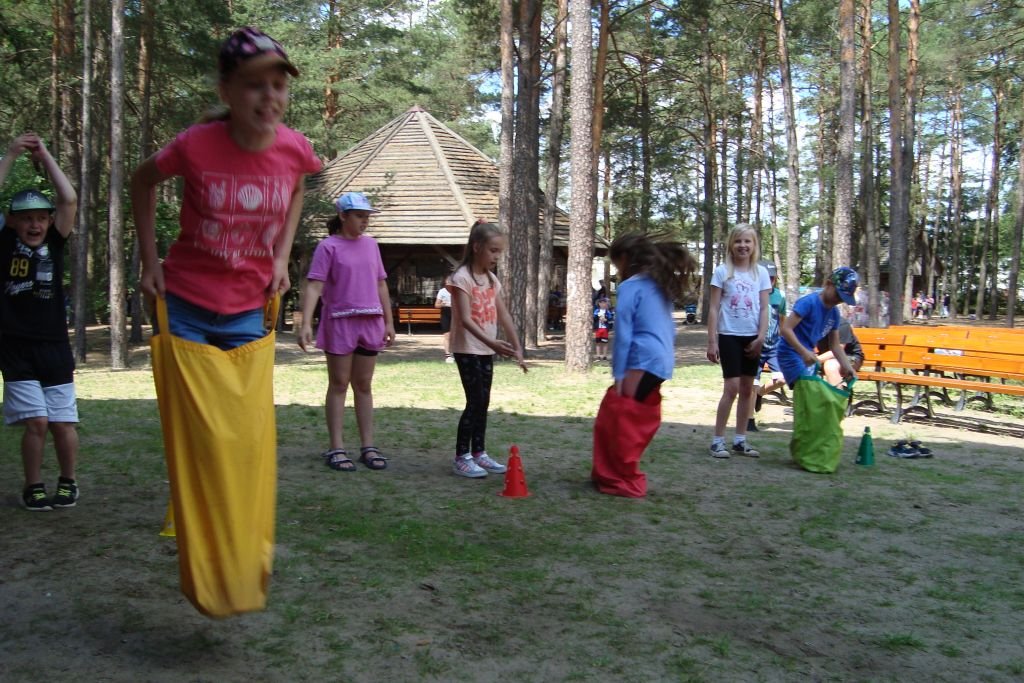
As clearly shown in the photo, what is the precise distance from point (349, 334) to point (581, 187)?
873 cm

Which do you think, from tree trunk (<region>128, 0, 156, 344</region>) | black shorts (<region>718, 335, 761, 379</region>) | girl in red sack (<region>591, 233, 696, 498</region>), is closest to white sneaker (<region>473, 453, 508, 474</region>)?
girl in red sack (<region>591, 233, 696, 498</region>)

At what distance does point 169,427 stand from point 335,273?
138 inches

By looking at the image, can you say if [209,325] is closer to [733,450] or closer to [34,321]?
[34,321]

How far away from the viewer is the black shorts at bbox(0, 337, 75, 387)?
5.20m

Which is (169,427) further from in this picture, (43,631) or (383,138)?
(383,138)

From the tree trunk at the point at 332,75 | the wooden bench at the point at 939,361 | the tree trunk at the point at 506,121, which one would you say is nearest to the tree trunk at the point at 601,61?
the tree trunk at the point at 506,121

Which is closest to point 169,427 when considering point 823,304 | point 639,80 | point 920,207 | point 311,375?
point 823,304

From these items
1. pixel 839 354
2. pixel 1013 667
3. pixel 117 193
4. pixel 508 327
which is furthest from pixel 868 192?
pixel 1013 667

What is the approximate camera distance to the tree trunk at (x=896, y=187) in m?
25.2

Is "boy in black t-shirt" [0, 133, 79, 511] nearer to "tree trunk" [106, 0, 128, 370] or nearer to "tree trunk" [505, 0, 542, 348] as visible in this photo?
"tree trunk" [106, 0, 128, 370]

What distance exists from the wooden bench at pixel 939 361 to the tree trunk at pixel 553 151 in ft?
39.1

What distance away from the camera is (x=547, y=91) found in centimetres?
3456

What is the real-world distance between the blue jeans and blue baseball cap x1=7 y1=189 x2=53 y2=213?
7.81 ft

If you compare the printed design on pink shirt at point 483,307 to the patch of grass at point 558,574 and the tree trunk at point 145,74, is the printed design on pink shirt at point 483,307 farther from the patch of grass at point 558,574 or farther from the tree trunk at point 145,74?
the tree trunk at point 145,74
